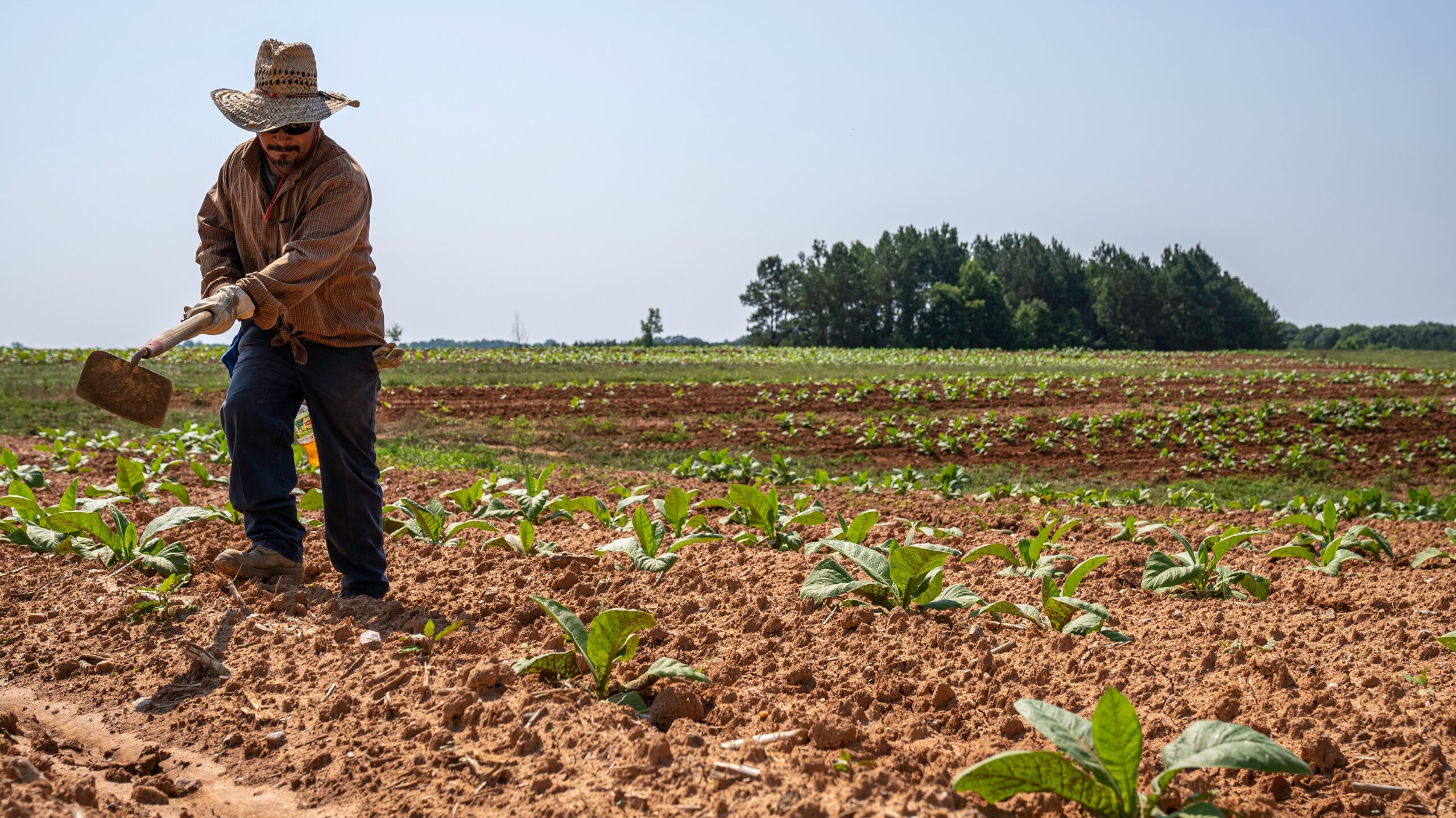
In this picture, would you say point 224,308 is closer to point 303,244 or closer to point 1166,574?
point 303,244

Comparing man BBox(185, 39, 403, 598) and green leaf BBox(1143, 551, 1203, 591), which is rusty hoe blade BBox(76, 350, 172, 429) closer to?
man BBox(185, 39, 403, 598)

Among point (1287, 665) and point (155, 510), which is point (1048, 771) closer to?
point (1287, 665)

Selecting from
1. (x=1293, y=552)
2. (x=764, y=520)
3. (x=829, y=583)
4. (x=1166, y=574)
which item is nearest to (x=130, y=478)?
(x=764, y=520)

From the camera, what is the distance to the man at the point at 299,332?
3.35 metres

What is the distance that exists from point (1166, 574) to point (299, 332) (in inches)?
130

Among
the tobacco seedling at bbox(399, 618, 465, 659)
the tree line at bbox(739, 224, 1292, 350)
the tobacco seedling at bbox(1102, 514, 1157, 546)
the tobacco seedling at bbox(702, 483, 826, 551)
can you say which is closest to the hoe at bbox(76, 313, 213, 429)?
the tobacco seedling at bbox(399, 618, 465, 659)

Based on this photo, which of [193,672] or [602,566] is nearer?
[193,672]

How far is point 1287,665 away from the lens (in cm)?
269

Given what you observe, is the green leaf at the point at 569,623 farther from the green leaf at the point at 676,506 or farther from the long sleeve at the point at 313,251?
the green leaf at the point at 676,506

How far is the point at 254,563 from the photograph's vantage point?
3482mm

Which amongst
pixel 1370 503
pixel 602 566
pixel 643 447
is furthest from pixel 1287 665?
pixel 643 447

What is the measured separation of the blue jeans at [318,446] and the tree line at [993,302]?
231 feet

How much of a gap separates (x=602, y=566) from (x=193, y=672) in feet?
4.72

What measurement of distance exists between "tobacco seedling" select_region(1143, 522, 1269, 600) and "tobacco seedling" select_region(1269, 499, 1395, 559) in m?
0.84
